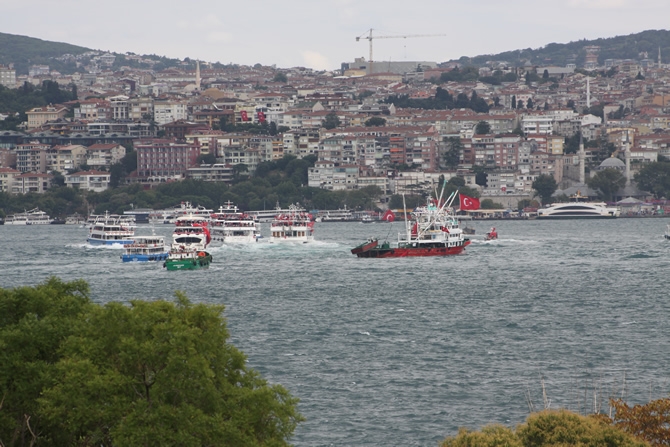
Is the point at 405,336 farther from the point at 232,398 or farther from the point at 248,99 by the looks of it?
the point at 248,99

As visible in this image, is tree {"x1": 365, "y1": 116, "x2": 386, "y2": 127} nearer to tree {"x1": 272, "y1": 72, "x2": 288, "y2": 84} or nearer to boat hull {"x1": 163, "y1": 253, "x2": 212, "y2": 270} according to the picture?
tree {"x1": 272, "y1": 72, "x2": 288, "y2": 84}

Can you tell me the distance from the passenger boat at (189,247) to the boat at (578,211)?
48979 mm

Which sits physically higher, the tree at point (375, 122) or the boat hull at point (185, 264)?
the tree at point (375, 122)

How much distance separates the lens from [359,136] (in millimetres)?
138625

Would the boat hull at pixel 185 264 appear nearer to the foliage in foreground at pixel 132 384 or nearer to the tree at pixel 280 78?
the foliage in foreground at pixel 132 384

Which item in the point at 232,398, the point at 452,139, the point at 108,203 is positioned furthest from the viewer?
the point at 452,139

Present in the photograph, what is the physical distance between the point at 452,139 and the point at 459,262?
79.4m

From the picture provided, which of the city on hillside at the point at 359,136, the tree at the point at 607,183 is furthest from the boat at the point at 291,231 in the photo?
the tree at the point at 607,183

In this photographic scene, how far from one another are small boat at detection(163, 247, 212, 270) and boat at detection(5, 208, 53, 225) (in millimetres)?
59692

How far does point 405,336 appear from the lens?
3247 centimetres

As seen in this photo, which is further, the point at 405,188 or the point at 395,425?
the point at 405,188

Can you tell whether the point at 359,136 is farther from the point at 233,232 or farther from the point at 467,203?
the point at 467,203

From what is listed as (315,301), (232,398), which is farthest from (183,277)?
(232,398)

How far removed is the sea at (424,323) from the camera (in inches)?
927
